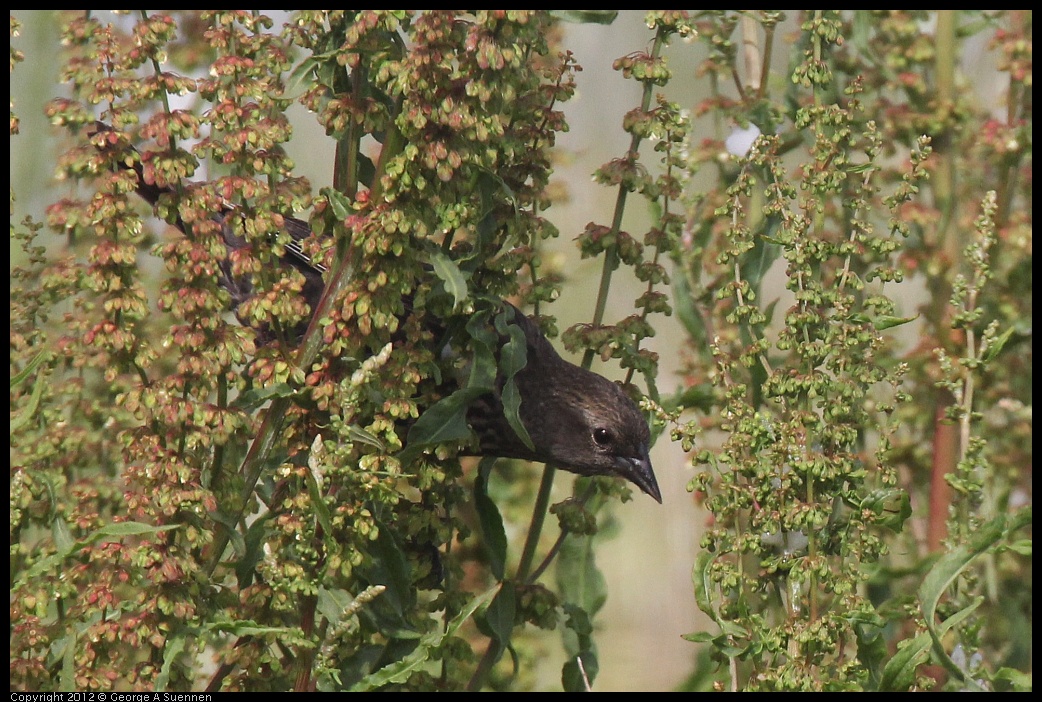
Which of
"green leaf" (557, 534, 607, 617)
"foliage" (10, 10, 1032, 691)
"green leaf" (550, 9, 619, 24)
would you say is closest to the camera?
"foliage" (10, 10, 1032, 691)

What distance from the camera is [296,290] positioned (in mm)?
2084

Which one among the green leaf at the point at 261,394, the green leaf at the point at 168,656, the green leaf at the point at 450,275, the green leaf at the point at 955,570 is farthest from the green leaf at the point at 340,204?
the green leaf at the point at 955,570

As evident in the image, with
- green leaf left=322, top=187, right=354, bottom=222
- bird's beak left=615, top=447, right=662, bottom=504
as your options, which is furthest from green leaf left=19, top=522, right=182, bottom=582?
bird's beak left=615, top=447, right=662, bottom=504

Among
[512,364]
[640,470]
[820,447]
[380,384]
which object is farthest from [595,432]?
[380,384]

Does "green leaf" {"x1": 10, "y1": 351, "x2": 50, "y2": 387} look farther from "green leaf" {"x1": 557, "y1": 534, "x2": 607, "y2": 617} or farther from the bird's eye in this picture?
the bird's eye

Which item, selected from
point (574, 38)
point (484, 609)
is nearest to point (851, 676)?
point (484, 609)

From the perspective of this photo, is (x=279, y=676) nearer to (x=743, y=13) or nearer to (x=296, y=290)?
(x=296, y=290)

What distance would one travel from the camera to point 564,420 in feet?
10.0

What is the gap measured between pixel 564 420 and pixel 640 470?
231 millimetres

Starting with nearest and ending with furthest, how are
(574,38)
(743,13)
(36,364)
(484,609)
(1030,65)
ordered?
(36,364) < (484,609) < (743,13) < (1030,65) < (574,38)

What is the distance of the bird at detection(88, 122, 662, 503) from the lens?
116 inches

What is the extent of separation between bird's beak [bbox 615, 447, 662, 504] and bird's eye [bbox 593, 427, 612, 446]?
56mm

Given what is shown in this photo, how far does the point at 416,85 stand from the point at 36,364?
2.56 ft

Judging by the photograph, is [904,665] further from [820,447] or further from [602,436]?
[602,436]
